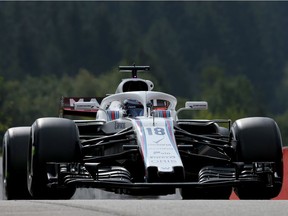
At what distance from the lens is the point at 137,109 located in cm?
1606

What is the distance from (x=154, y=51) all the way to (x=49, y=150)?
8921 cm

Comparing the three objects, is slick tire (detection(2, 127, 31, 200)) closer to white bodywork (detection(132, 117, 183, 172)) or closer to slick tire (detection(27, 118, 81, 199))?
slick tire (detection(27, 118, 81, 199))

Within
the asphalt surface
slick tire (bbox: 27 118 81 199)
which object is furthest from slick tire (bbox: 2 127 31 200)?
the asphalt surface

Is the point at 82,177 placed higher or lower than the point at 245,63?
lower

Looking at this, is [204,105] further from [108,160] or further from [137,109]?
[108,160]

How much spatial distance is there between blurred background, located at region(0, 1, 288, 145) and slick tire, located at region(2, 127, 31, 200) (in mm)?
64688

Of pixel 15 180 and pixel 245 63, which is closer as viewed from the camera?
pixel 15 180

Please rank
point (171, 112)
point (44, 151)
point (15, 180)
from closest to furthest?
point (44, 151)
point (15, 180)
point (171, 112)

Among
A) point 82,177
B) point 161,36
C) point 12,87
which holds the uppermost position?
point 161,36

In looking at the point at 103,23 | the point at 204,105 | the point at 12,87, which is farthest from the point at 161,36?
the point at 204,105

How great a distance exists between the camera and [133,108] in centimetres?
1605

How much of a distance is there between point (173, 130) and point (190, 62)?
103413 mm

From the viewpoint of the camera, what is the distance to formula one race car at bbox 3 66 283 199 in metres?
13.6

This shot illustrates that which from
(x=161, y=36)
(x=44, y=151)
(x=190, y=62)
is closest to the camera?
(x=44, y=151)
